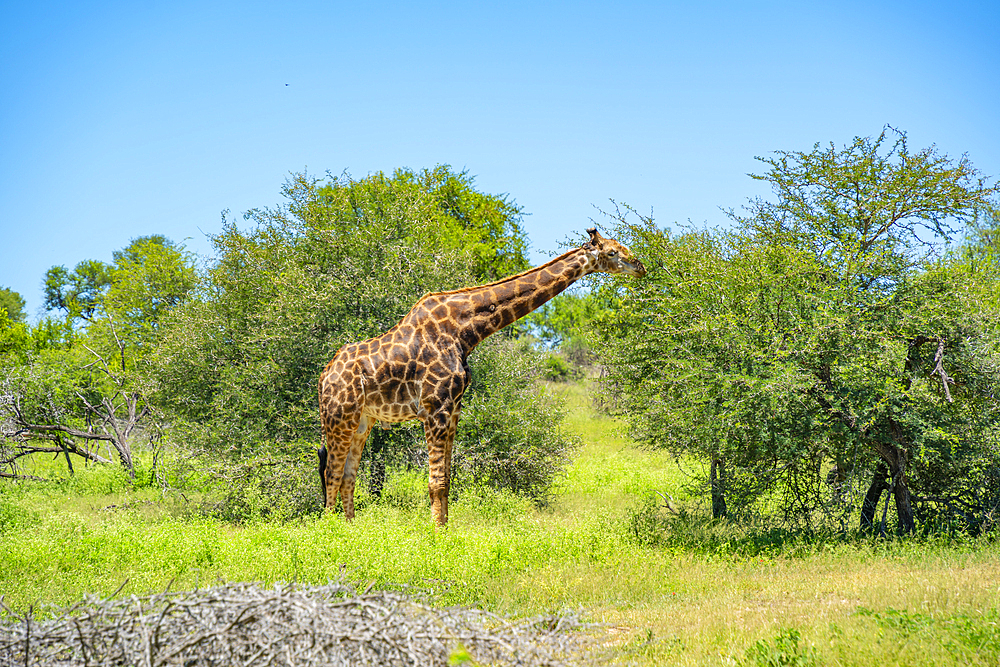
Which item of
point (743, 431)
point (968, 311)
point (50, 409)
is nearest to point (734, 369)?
point (743, 431)

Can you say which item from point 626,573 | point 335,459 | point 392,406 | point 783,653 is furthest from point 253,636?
point 335,459

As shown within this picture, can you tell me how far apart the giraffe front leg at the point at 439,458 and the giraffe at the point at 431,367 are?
13 millimetres

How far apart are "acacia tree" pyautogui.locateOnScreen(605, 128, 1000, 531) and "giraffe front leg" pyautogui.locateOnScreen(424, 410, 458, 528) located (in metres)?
3.17

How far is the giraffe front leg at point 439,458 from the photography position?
10.4m

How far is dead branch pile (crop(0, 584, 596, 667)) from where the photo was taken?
5.02 meters

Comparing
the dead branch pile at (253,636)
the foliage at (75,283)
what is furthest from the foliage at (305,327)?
the foliage at (75,283)

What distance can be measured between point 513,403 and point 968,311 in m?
7.40

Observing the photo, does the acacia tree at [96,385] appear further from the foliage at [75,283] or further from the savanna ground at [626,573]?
the foliage at [75,283]

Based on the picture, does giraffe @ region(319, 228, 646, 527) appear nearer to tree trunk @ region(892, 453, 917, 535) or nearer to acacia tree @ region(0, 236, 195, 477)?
tree trunk @ region(892, 453, 917, 535)

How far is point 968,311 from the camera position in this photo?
10.2 m

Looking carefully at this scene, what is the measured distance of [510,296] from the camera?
10.9m

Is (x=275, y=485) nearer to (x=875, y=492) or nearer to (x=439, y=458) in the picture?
(x=439, y=458)

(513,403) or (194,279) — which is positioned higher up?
(194,279)

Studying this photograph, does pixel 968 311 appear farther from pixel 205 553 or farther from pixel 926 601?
pixel 205 553
